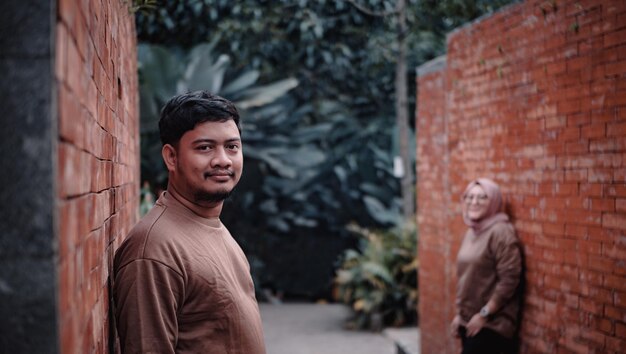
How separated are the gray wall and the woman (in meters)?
5.00

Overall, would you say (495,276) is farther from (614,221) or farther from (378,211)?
(378,211)

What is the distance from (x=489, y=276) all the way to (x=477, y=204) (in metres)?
0.58

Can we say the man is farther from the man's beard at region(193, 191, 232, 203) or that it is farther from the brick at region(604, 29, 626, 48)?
the brick at region(604, 29, 626, 48)

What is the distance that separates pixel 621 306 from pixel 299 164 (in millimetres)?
10878

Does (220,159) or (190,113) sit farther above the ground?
(190,113)

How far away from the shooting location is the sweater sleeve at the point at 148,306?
104 inches

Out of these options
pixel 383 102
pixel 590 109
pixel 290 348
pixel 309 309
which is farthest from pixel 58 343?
pixel 383 102

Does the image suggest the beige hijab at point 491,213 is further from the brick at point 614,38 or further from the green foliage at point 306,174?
the green foliage at point 306,174

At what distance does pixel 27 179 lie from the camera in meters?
1.53

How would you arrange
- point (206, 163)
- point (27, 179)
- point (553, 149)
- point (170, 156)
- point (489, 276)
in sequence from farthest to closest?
point (489, 276), point (553, 149), point (170, 156), point (206, 163), point (27, 179)

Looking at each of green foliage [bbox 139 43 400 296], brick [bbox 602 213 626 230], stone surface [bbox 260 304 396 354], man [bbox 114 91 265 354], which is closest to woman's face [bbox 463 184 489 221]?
A: brick [bbox 602 213 626 230]

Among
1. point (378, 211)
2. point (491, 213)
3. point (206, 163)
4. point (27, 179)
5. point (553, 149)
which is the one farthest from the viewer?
point (378, 211)

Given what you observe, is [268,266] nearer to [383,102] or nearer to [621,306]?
[383,102]

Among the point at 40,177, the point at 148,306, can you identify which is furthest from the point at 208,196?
the point at 40,177
